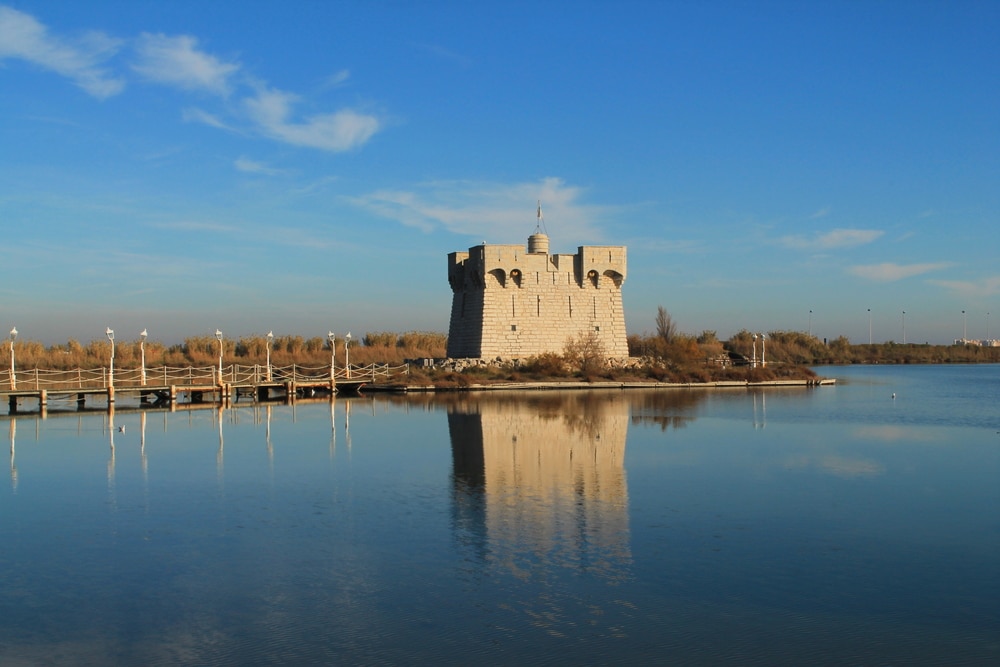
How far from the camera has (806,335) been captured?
76188mm

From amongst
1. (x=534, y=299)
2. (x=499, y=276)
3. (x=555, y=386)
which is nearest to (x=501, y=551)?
(x=555, y=386)

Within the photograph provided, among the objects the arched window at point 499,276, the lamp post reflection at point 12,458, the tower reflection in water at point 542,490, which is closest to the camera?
the tower reflection in water at point 542,490

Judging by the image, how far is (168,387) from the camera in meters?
26.4

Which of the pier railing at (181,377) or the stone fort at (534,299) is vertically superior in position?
the stone fort at (534,299)

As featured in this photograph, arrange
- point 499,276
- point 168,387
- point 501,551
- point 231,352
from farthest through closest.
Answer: point 231,352, point 499,276, point 168,387, point 501,551

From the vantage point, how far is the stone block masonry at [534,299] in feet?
116

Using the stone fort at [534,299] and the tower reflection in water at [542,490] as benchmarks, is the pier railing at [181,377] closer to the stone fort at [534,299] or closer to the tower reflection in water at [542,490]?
the stone fort at [534,299]

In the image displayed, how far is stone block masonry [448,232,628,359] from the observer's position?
116 ft

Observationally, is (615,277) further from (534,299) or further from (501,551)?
(501,551)

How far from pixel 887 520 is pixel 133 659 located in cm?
737

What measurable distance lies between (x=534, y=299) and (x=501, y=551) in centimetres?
2790

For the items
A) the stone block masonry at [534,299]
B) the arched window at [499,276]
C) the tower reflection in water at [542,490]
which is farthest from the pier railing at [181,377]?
the tower reflection in water at [542,490]

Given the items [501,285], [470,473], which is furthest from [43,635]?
[501,285]

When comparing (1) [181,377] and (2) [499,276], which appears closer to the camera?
(1) [181,377]
